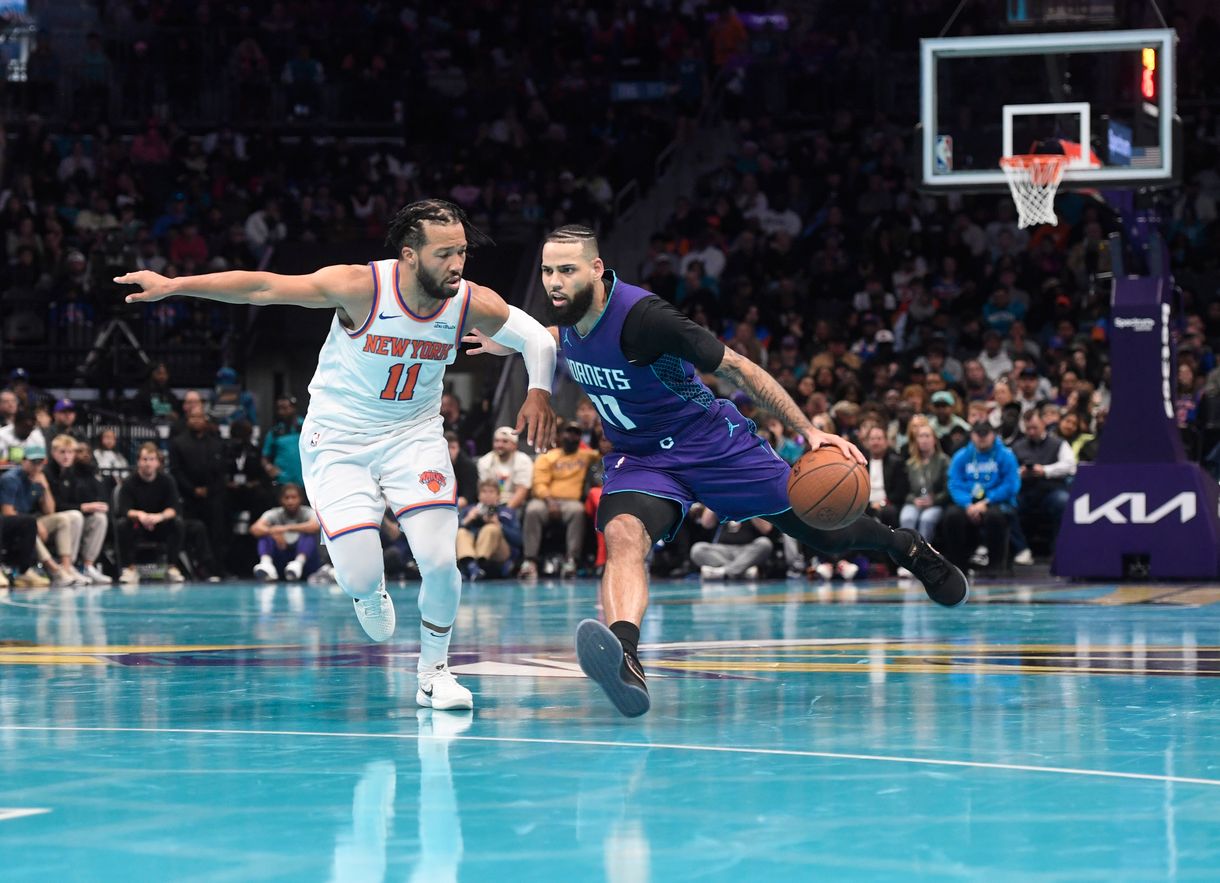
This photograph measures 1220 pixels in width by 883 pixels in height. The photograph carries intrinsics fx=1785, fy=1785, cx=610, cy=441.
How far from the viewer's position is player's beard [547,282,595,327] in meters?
7.30

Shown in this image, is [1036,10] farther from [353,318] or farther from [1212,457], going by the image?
[353,318]

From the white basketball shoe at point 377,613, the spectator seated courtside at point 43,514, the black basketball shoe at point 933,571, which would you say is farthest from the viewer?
the spectator seated courtside at point 43,514

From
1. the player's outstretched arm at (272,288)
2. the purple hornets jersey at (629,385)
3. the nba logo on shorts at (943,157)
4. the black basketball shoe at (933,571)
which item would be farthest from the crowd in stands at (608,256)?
the player's outstretched arm at (272,288)

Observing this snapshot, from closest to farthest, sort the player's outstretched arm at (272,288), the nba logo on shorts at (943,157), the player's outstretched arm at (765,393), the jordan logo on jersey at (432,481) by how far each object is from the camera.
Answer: the player's outstretched arm at (272,288) → the player's outstretched arm at (765,393) → the jordan logo on jersey at (432,481) → the nba logo on shorts at (943,157)

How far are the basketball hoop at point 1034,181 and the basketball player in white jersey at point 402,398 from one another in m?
8.14

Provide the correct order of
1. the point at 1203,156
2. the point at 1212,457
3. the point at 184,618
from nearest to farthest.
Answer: the point at 184,618 → the point at 1212,457 → the point at 1203,156

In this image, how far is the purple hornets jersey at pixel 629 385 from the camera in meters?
7.41

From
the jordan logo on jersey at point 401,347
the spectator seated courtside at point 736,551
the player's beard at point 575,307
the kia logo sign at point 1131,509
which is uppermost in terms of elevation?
the player's beard at point 575,307

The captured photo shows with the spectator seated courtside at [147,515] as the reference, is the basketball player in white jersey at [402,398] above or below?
above

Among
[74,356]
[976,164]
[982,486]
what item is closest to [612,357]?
[976,164]

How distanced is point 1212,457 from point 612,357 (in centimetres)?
1083

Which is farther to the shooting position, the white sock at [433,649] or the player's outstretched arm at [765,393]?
the white sock at [433,649]

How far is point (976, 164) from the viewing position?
15203 millimetres

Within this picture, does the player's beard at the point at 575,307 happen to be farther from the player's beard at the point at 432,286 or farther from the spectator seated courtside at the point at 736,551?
the spectator seated courtside at the point at 736,551
